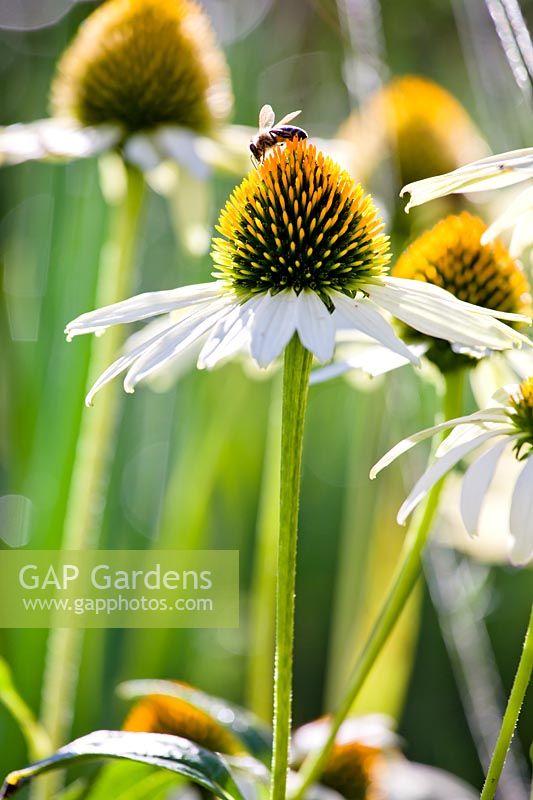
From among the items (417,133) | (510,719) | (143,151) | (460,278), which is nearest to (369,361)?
(460,278)

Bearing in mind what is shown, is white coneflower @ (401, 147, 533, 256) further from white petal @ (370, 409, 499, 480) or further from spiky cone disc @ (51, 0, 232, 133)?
spiky cone disc @ (51, 0, 232, 133)

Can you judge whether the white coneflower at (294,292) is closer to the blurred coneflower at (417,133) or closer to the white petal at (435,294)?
the white petal at (435,294)

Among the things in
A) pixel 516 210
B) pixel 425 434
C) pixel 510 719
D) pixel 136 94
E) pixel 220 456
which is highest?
pixel 136 94

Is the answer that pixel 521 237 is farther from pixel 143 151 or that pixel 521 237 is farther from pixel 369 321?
pixel 143 151

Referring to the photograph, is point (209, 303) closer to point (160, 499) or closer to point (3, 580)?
point (3, 580)

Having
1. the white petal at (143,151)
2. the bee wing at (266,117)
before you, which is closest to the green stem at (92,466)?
the white petal at (143,151)

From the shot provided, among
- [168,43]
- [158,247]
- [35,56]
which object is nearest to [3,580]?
[168,43]

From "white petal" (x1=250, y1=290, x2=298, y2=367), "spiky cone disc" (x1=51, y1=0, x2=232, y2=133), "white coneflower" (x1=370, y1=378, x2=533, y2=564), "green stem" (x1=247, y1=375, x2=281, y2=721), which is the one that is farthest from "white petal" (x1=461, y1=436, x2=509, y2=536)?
"spiky cone disc" (x1=51, y1=0, x2=232, y2=133)
